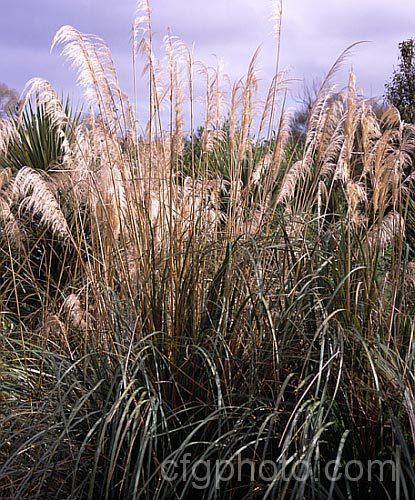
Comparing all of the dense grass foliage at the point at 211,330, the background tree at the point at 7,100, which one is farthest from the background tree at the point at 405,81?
the dense grass foliage at the point at 211,330

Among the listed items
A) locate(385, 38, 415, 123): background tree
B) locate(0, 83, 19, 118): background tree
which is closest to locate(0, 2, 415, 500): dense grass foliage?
locate(0, 83, 19, 118): background tree

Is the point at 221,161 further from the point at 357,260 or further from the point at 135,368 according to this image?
the point at 135,368

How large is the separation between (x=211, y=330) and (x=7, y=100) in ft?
30.0

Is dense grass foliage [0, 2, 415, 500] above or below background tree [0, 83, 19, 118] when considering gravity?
below

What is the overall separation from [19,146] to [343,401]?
5.11 metres

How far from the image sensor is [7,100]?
11.8m

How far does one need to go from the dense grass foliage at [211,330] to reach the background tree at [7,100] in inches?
88.9

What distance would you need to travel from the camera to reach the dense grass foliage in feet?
10.2

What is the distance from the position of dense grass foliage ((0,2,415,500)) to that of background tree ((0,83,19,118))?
2.26 metres

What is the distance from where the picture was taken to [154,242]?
13.0 feet

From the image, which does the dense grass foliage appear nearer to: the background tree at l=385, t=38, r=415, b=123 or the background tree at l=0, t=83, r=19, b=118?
the background tree at l=0, t=83, r=19, b=118

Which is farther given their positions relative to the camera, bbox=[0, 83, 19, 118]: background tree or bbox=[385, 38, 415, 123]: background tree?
bbox=[385, 38, 415, 123]: background tree

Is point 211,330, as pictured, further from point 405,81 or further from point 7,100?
point 405,81

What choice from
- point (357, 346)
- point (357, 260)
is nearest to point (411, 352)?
point (357, 346)
